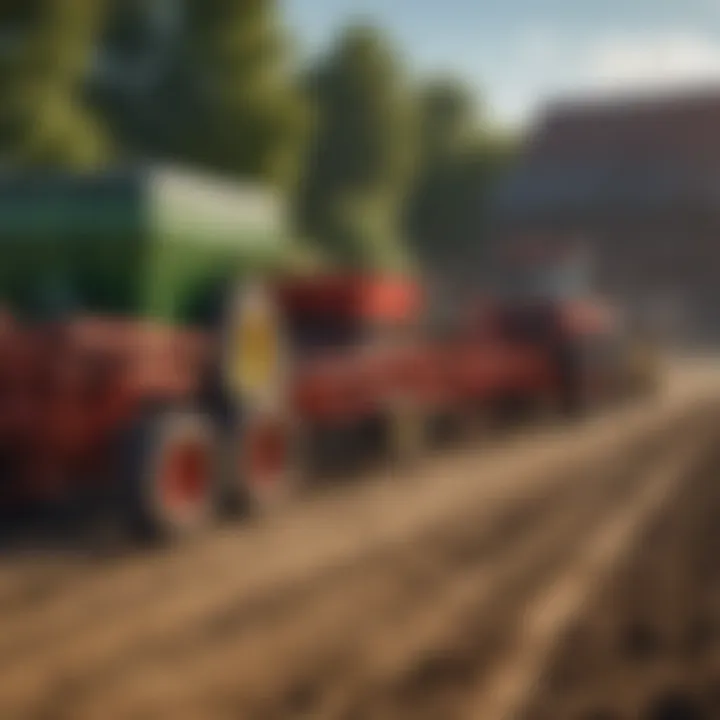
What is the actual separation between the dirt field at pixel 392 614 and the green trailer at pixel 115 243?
166 centimetres

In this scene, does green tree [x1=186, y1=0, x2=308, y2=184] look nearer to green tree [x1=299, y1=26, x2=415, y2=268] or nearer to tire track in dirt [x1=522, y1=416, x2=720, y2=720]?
green tree [x1=299, y1=26, x2=415, y2=268]

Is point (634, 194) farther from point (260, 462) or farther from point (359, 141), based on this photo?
point (260, 462)

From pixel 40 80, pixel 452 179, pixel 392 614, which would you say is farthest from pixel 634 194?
pixel 392 614

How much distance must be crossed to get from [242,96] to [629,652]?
850 inches

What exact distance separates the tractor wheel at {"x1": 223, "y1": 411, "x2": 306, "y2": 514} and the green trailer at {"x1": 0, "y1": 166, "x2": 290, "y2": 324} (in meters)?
0.89

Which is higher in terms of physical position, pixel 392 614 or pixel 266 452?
pixel 266 452

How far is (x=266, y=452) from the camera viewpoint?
30.6 ft

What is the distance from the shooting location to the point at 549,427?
599 inches

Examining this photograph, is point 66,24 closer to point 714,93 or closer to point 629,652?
point 629,652

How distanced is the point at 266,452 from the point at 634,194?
47.2m

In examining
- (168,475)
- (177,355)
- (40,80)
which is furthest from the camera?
(40,80)

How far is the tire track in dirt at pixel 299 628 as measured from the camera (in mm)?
5250

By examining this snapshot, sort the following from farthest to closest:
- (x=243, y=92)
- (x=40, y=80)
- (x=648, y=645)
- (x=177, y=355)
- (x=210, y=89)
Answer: (x=210, y=89), (x=243, y=92), (x=40, y=80), (x=177, y=355), (x=648, y=645)

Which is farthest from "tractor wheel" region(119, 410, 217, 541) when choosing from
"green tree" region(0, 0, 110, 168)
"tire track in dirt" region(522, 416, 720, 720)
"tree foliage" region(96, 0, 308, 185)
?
"tree foliage" region(96, 0, 308, 185)
